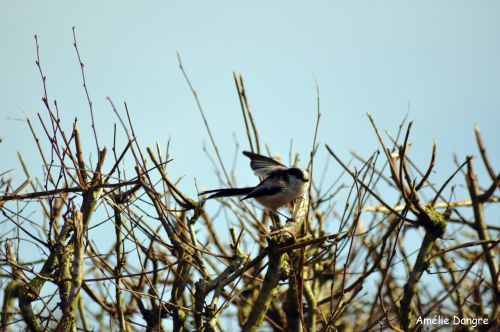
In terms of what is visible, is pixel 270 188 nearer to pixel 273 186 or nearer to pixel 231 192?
pixel 273 186

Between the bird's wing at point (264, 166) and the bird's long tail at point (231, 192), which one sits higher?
the bird's wing at point (264, 166)

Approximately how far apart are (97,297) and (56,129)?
6.67 feet

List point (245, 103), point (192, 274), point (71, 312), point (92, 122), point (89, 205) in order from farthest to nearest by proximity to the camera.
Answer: point (192, 274) < point (245, 103) < point (89, 205) < point (92, 122) < point (71, 312)

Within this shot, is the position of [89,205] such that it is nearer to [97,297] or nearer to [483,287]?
[97,297]

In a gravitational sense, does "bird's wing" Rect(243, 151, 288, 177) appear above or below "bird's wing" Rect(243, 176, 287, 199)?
above

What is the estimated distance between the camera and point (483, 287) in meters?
6.27

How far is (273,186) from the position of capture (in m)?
5.62

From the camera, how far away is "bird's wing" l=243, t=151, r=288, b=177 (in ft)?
18.0

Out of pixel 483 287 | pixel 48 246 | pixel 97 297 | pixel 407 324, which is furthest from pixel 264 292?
pixel 483 287

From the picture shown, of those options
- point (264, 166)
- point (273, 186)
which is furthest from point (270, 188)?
point (264, 166)

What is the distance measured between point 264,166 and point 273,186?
8.6 inches

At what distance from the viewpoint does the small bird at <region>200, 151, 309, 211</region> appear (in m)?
5.50

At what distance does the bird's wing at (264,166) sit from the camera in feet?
18.0

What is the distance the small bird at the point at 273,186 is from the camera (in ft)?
18.0
